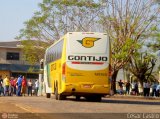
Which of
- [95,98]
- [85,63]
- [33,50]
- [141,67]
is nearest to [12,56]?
[33,50]

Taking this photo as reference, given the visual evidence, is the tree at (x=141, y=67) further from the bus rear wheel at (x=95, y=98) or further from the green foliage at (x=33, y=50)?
the bus rear wheel at (x=95, y=98)

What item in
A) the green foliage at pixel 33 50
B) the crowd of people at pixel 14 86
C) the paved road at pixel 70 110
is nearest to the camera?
the paved road at pixel 70 110

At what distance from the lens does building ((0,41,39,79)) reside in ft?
213

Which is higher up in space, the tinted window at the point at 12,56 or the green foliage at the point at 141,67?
the tinted window at the point at 12,56

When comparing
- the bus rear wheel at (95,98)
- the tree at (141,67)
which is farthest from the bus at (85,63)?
the tree at (141,67)

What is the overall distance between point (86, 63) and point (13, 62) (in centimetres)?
4150

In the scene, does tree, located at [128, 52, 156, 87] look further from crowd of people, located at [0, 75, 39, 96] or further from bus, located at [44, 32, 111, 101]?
bus, located at [44, 32, 111, 101]

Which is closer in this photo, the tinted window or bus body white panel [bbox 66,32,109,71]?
bus body white panel [bbox 66,32,109,71]

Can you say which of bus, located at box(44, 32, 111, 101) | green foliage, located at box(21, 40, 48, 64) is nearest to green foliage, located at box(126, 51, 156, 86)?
green foliage, located at box(21, 40, 48, 64)

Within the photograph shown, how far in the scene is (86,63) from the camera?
2527 centimetres

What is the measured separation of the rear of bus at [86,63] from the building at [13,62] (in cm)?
3939

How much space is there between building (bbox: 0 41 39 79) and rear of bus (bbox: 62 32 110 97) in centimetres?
3939

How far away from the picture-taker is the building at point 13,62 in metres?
64.9

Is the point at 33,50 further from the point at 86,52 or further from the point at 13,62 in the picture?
the point at 86,52
